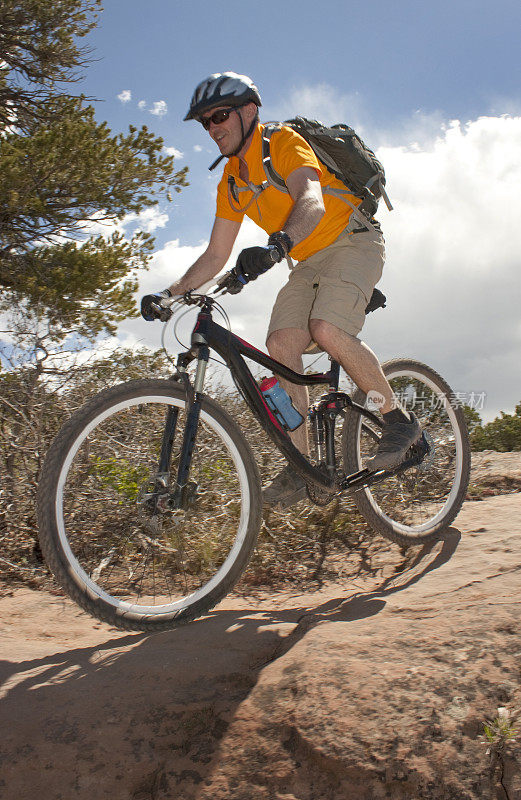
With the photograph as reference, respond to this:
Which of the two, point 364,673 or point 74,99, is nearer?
point 364,673

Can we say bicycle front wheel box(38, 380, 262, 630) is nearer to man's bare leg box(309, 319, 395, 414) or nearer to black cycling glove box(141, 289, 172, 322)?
black cycling glove box(141, 289, 172, 322)

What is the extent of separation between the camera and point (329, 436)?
3.13 metres

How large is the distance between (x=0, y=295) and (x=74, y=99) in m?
4.26

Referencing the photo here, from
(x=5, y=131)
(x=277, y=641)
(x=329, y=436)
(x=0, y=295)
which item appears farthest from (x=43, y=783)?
(x=5, y=131)

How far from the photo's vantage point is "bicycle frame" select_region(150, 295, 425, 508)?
2500mm

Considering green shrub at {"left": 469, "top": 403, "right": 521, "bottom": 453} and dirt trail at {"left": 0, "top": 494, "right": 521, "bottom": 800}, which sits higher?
green shrub at {"left": 469, "top": 403, "right": 521, "bottom": 453}

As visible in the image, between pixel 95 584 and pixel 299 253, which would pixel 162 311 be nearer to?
pixel 299 253

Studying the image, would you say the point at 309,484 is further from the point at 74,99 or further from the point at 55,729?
the point at 74,99

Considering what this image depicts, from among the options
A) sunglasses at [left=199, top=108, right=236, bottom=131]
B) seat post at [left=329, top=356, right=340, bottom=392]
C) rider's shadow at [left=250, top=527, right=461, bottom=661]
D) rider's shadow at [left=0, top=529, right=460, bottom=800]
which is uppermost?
sunglasses at [left=199, top=108, right=236, bottom=131]

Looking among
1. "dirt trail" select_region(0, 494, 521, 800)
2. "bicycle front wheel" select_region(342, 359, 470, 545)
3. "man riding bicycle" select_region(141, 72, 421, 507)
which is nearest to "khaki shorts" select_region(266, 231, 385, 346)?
"man riding bicycle" select_region(141, 72, 421, 507)

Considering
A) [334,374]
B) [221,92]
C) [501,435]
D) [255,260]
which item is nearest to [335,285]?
[334,374]

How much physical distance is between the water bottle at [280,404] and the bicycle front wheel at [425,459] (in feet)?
2.25

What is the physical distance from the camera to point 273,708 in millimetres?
1721

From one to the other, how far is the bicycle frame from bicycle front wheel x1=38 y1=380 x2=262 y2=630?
6cm
